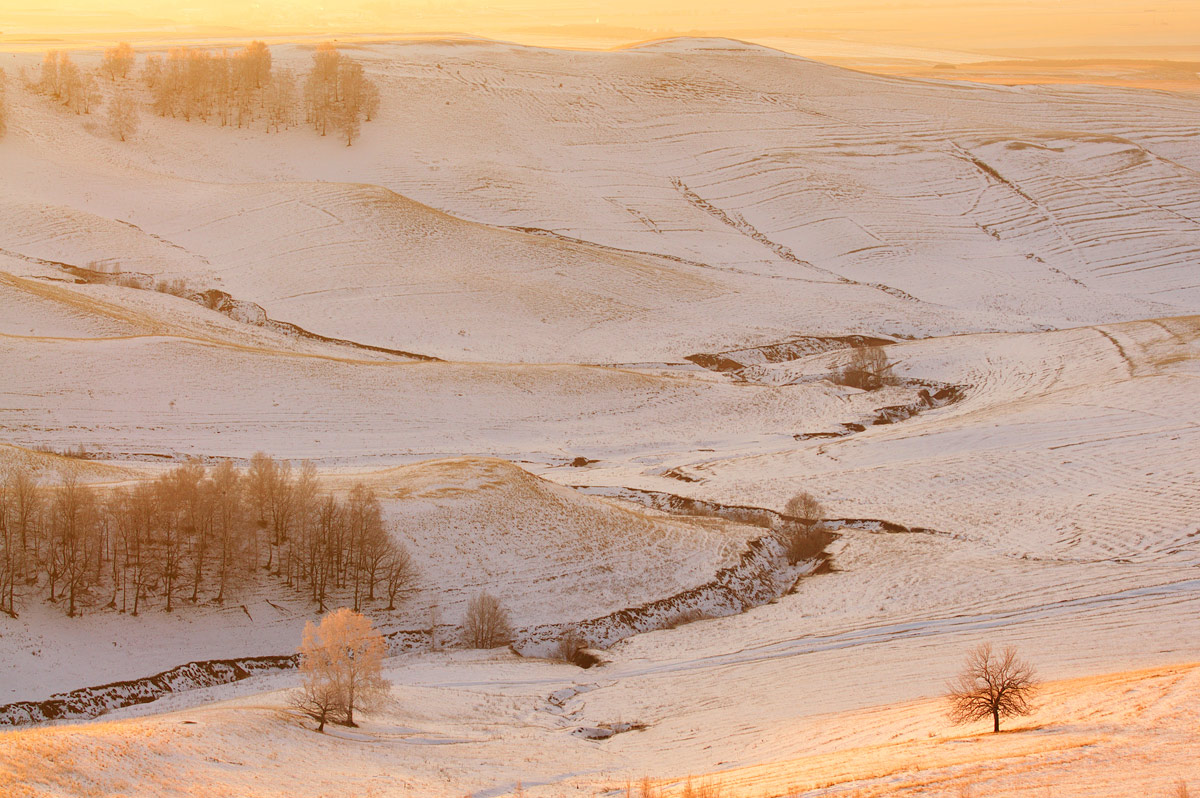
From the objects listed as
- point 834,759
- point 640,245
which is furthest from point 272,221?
point 834,759

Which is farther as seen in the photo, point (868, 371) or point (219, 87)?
point (219, 87)

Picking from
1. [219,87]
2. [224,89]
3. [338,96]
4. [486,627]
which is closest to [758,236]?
[338,96]

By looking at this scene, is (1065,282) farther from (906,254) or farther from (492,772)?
(492,772)

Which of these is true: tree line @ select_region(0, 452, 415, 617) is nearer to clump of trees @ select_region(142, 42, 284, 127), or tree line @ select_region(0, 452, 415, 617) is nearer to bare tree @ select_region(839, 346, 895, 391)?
bare tree @ select_region(839, 346, 895, 391)

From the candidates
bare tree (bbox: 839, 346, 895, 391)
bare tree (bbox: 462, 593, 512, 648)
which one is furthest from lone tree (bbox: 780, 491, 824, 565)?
bare tree (bbox: 839, 346, 895, 391)

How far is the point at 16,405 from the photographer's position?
41094 mm

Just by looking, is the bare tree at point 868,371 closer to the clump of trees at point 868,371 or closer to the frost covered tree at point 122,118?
the clump of trees at point 868,371

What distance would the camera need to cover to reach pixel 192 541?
30.8 m

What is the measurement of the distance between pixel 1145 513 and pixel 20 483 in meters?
33.9

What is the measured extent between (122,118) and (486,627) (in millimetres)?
74219

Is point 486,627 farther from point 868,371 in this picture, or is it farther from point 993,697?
point 868,371

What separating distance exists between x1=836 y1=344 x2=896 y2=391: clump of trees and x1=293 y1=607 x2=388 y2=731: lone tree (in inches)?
1412

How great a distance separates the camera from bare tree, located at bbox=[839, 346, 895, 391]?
53344mm

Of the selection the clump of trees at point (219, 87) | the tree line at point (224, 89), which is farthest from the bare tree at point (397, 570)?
the clump of trees at point (219, 87)
